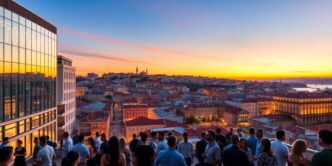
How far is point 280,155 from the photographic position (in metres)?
6.07

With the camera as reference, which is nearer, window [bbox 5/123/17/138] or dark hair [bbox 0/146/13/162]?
dark hair [bbox 0/146/13/162]

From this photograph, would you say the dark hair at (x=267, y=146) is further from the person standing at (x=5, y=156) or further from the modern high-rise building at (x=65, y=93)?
the modern high-rise building at (x=65, y=93)

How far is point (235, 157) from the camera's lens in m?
4.93

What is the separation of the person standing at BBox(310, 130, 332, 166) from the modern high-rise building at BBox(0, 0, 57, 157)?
17.9 m

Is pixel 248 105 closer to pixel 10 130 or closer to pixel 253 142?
pixel 10 130

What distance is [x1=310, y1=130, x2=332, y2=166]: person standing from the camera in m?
3.68

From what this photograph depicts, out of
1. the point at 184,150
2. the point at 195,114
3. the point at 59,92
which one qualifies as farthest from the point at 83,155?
the point at 195,114

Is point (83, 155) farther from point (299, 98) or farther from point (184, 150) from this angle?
point (299, 98)

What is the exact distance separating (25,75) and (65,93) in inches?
1093

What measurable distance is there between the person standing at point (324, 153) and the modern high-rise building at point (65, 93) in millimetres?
43859

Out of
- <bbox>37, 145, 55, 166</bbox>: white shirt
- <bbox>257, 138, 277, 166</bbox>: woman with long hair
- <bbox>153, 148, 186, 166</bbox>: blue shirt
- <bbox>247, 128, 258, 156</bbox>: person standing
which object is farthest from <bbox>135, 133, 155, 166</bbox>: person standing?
<bbox>247, 128, 258, 156</bbox>: person standing

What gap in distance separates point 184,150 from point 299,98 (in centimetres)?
12095

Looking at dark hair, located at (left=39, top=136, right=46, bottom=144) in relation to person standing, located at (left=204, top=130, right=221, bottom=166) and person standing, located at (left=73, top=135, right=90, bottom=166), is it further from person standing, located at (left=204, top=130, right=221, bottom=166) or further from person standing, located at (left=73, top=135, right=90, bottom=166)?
person standing, located at (left=204, top=130, right=221, bottom=166)

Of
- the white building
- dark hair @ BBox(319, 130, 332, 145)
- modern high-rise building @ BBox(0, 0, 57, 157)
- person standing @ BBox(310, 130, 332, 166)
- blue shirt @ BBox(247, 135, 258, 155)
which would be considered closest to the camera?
person standing @ BBox(310, 130, 332, 166)
